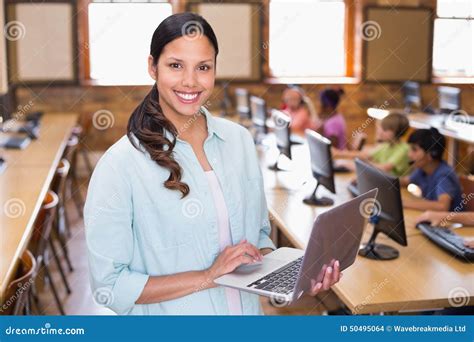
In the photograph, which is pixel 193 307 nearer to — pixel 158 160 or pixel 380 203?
pixel 158 160

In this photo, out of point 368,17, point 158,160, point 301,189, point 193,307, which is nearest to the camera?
point 158,160

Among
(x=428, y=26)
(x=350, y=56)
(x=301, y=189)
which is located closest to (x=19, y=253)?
(x=301, y=189)

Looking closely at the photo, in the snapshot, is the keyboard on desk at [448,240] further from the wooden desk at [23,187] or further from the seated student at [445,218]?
the wooden desk at [23,187]

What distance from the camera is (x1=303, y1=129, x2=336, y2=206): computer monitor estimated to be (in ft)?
11.5

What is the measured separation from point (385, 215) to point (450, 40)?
604cm

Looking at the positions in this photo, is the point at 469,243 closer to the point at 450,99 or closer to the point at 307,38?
the point at 450,99

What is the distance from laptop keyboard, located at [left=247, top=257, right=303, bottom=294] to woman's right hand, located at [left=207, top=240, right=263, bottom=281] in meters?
0.09

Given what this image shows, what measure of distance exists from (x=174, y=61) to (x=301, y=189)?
2.63m

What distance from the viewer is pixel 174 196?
1495mm

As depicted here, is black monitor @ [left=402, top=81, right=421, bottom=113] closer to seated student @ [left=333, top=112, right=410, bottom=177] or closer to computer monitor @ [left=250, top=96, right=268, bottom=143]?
computer monitor @ [left=250, top=96, right=268, bottom=143]

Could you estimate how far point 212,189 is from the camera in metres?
1.57

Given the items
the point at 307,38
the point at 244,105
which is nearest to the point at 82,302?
the point at 244,105

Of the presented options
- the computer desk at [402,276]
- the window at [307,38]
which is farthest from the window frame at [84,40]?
the computer desk at [402,276]

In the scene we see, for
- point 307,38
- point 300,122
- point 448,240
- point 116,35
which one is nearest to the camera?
point 448,240
